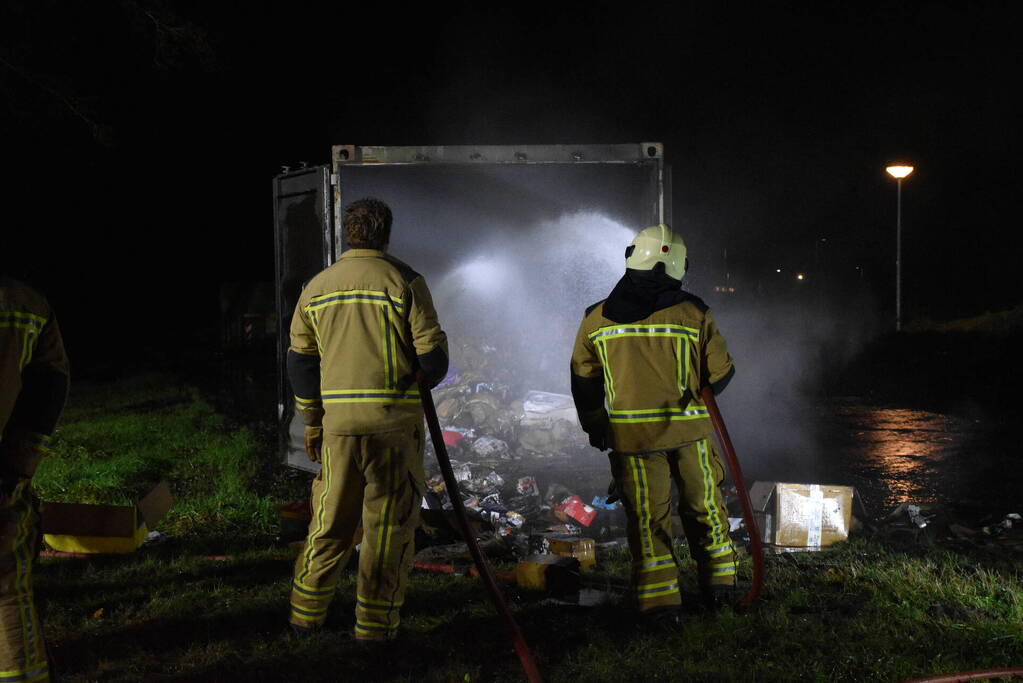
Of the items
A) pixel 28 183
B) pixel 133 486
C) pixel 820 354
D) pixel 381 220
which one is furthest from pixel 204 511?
pixel 820 354

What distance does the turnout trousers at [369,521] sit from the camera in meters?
3.30

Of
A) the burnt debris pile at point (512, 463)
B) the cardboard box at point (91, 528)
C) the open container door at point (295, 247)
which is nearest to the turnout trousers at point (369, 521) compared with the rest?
the burnt debris pile at point (512, 463)

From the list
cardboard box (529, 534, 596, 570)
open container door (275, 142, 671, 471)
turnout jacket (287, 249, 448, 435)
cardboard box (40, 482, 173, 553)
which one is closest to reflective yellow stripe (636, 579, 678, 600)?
cardboard box (529, 534, 596, 570)

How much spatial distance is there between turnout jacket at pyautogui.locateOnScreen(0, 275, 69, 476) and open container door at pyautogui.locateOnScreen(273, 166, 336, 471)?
3303mm

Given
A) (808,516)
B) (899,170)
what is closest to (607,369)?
(808,516)

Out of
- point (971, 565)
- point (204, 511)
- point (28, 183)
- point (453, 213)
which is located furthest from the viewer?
point (28, 183)

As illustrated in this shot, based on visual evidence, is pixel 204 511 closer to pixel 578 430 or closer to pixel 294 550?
pixel 294 550

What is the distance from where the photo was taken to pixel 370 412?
3.28 meters

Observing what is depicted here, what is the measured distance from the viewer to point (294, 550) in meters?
4.89

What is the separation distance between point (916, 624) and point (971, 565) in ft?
3.52

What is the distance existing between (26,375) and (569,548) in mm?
2911

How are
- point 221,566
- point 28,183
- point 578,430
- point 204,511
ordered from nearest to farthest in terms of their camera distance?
point 221,566 → point 204,511 → point 578,430 → point 28,183

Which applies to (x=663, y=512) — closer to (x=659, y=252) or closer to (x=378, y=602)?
(x=659, y=252)

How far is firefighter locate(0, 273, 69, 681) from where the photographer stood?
8.32 feet
